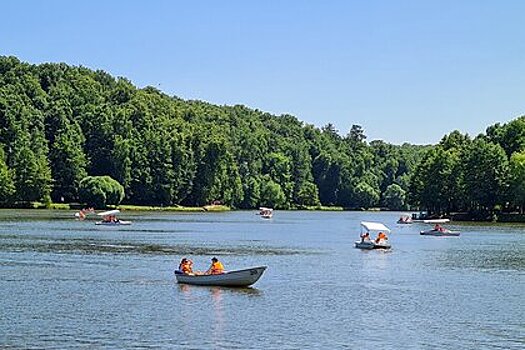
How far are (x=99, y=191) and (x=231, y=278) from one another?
128m

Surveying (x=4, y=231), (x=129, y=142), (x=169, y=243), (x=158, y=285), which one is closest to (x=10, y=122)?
(x=129, y=142)

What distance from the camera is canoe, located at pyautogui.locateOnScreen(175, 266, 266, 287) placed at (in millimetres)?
51125

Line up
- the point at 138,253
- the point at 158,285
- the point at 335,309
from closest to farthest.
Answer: the point at 335,309 → the point at 158,285 → the point at 138,253

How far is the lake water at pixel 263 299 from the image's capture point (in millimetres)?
35844

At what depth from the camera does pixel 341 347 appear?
34.6 meters

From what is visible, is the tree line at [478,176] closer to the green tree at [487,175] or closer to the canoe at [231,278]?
the green tree at [487,175]

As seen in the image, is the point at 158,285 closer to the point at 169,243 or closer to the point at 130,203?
the point at 169,243

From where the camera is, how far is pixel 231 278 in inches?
2024

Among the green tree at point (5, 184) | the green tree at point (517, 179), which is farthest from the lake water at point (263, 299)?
the green tree at point (5, 184)

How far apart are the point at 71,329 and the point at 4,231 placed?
209 ft

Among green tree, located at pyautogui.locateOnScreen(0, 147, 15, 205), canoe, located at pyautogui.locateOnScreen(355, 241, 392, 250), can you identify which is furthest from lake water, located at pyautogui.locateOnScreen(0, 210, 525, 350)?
green tree, located at pyautogui.locateOnScreen(0, 147, 15, 205)

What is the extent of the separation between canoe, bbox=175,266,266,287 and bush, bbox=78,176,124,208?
127m

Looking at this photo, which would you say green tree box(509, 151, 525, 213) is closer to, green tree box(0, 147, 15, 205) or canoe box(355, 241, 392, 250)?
canoe box(355, 241, 392, 250)

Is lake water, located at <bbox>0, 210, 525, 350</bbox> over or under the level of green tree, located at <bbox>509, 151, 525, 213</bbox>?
under
